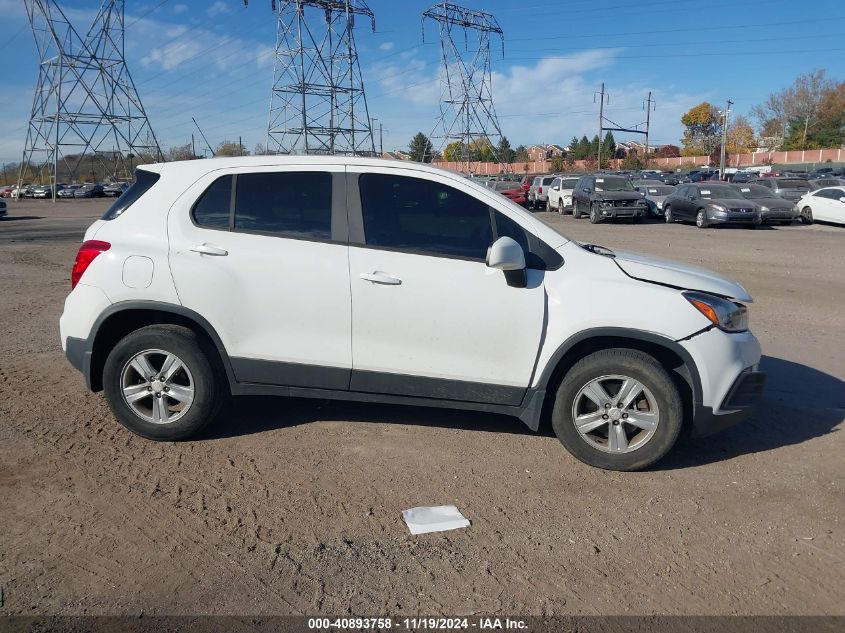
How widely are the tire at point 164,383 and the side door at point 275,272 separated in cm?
19

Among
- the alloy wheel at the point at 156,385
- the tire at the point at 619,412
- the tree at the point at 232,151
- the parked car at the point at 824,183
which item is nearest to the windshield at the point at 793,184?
the parked car at the point at 824,183

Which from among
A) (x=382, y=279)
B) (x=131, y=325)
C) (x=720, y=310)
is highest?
(x=382, y=279)

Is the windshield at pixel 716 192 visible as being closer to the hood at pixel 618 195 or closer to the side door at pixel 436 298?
the hood at pixel 618 195

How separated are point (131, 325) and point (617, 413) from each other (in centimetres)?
334

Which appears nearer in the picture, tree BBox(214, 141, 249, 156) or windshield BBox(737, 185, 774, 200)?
tree BBox(214, 141, 249, 156)

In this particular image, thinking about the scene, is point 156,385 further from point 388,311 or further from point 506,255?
point 506,255

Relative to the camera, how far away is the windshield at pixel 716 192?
2516cm

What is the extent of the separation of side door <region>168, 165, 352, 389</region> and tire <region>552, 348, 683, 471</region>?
4.69 ft

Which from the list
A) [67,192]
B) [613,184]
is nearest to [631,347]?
[613,184]

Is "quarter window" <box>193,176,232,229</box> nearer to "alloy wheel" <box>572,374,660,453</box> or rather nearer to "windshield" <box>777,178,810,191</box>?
"alloy wheel" <box>572,374,660,453</box>

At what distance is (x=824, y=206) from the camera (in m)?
25.5

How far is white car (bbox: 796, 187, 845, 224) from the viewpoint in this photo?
25.0 m

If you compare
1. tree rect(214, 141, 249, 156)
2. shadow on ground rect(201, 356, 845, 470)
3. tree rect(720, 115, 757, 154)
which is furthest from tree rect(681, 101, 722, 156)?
shadow on ground rect(201, 356, 845, 470)

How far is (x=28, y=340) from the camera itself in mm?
7648
